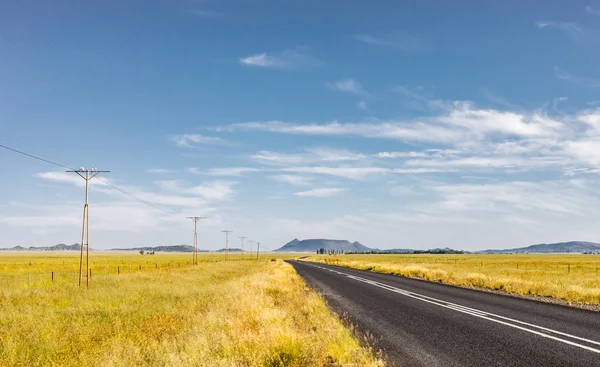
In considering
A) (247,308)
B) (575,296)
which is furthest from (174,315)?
(575,296)

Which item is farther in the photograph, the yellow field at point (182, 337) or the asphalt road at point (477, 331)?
the asphalt road at point (477, 331)

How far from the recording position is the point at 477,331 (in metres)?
10.4

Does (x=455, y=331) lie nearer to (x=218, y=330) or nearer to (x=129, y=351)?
(x=218, y=330)

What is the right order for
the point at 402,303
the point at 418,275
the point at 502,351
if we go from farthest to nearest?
the point at 418,275, the point at 402,303, the point at 502,351

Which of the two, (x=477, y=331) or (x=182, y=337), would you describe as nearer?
(x=182, y=337)

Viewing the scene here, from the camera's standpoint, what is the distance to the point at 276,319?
11.2 metres

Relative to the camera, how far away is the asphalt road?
25.5 ft

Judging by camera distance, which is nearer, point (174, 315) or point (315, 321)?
point (315, 321)

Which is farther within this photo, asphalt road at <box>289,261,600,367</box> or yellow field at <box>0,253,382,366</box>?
asphalt road at <box>289,261,600,367</box>

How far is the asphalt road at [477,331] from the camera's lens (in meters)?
7.78

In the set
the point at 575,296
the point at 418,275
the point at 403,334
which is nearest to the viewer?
the point at 403,334

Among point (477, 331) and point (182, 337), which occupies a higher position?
point (182, 337)

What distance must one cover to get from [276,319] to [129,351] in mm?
3909

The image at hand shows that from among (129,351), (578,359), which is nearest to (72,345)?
(129,351)
